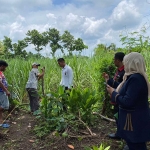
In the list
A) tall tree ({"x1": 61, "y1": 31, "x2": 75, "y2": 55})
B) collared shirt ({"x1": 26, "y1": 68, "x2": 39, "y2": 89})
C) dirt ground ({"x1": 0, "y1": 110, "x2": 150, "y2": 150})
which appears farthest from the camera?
tall tree ({"x1": 61, "y1": 31, "x2": 75, "y2": 55})

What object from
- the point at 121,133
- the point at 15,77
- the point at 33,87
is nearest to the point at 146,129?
the point at 121,133

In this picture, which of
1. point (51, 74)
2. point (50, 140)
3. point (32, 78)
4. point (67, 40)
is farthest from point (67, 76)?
point (67, 40)

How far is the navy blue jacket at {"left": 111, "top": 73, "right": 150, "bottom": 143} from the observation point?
2.19 m

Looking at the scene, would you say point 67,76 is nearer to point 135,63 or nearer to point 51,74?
point 51,74

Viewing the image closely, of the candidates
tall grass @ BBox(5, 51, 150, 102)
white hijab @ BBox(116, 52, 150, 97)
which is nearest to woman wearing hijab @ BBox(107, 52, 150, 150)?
white hijab @ BBox(116, 52, 150, 97)

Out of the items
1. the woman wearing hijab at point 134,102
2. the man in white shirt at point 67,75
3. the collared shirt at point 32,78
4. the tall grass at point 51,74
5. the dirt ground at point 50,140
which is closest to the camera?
the woman wearing hijab at point 134,102

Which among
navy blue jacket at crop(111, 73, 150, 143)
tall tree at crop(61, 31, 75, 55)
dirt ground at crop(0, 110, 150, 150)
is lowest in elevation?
dirt ground at crop(0, 110, 150, 150)

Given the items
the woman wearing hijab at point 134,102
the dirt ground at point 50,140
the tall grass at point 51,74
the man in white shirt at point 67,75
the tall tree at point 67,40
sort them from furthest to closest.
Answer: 1. the tall tree at point 67,40
2. the tall grass at point 51,74
3. the man in white shirt at point 67,75
4. the dirt ground at point 50,140
5. the woman wearing hijab at point 134,102

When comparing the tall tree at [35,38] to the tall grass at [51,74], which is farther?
the tall tree at [35,38]

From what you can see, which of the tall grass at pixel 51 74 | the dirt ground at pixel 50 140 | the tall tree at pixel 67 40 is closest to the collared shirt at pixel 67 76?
the tall grass at pixel 51 74

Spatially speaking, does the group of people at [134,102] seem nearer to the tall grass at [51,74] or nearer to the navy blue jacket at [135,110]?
the navy blue jacket at [135,110]

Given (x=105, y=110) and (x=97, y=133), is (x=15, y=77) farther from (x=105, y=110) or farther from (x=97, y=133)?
(x=97, y=133)

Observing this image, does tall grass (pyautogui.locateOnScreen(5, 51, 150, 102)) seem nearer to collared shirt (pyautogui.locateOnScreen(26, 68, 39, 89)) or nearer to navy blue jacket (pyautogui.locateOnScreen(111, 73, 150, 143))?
collared shirt (pyautogui.locateOnScreen(26, 68, 39, 89))

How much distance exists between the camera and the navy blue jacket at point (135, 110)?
7.19 ft
